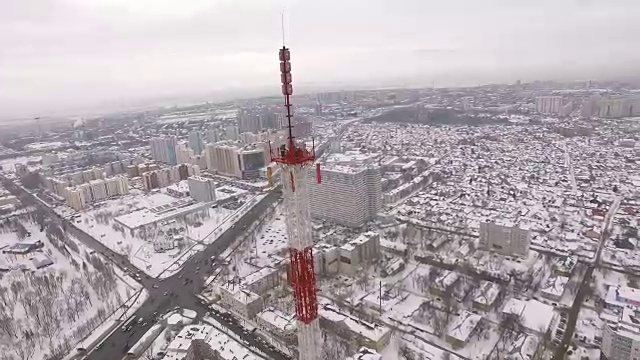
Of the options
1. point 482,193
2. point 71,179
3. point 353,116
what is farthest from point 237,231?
point 353,116

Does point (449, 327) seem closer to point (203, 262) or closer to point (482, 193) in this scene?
point (203, 262)

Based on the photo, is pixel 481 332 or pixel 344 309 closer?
pixel 481 332

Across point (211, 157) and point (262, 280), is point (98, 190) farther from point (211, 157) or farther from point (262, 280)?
point (262, 280)

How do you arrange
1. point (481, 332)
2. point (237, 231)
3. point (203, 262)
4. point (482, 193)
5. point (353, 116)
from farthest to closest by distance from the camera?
point (353, 116) < point (482, 193) < point (237, 231) < point (203, 262) < point (481, 332)

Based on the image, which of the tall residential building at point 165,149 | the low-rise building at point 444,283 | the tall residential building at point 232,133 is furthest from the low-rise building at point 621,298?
the tall residential building at point 232,133

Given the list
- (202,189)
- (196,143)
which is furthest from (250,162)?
(196,143)

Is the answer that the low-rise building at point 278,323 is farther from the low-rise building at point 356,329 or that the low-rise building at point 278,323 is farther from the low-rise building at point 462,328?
the low-rise building at point 462,328
